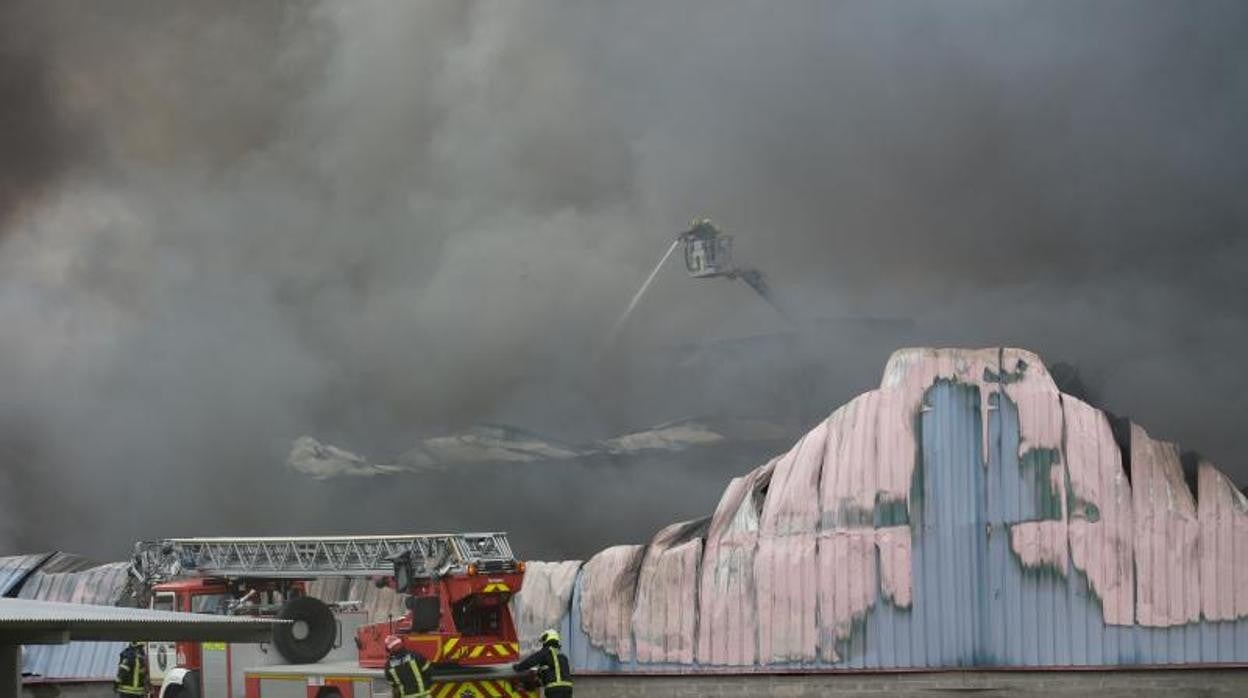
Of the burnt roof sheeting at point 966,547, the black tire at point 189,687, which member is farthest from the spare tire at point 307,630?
the burnt roof sheeting at point 966,547

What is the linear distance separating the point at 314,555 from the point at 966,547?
7828 millimetres

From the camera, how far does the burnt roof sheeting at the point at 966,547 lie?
19.6 meters

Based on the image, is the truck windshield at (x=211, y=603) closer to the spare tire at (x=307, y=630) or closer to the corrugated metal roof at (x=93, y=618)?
the spare tire at (x=307, y=630)

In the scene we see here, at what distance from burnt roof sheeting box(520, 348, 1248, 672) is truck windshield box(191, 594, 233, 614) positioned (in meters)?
5.18

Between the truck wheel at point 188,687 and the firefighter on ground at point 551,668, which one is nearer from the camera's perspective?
the firefighter on ground at point 551,668

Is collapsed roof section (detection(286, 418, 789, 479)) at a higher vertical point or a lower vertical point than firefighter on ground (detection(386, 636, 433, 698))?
higher

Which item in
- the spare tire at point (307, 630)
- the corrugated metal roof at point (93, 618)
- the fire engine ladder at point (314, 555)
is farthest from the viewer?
the spare tire at point (307, 630)

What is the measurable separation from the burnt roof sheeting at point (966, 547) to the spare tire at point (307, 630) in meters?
3.79

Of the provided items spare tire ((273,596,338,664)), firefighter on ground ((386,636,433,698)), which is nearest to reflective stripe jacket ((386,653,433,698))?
firefighter on ground ((386,636,433,698))

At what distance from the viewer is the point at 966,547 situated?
20.2m

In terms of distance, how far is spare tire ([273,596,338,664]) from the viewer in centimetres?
2055

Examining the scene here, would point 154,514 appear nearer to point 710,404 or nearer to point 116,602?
point 116,602

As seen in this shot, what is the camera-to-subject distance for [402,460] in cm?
3072

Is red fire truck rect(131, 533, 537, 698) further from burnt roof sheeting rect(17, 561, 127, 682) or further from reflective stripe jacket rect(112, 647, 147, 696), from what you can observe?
burnt roof sheeting rect(17, 561, 127, 682)
